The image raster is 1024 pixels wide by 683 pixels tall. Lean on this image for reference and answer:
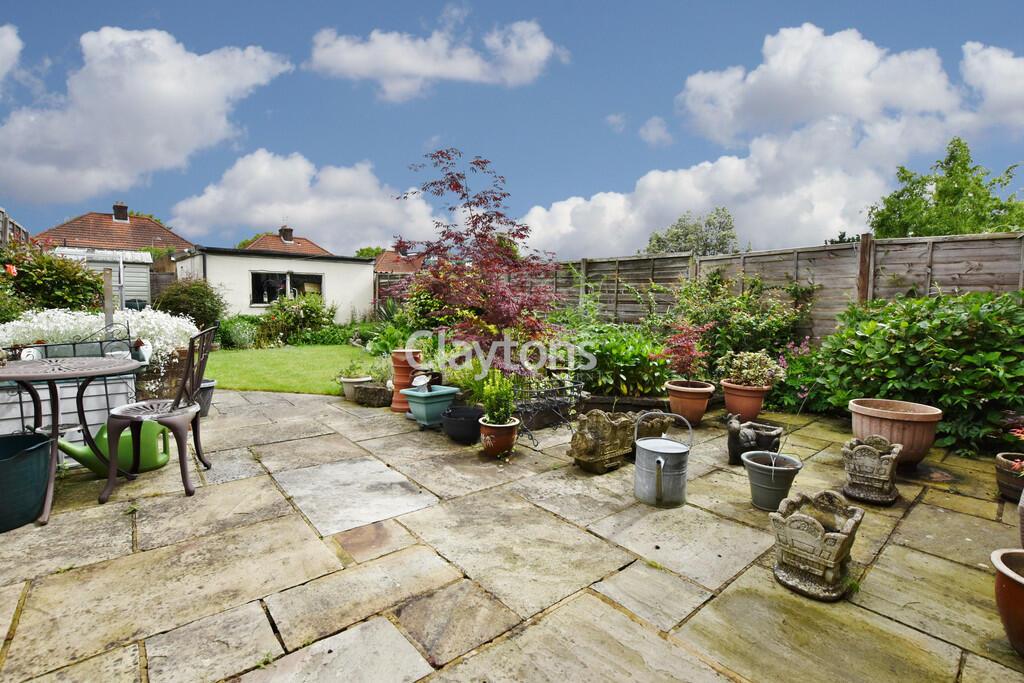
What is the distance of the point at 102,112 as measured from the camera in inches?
200

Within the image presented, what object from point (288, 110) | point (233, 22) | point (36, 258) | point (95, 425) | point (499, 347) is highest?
point (233, 22)

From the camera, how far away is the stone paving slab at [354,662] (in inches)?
57.9

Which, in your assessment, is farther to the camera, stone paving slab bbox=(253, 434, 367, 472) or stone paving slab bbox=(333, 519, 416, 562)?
stone paving slab bbox=(253, 434, 367, 472)

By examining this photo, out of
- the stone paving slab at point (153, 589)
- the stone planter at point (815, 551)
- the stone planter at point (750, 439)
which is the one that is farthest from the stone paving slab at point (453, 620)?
the stone planter at point (750, 439)

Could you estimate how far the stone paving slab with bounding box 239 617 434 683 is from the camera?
1.47 m

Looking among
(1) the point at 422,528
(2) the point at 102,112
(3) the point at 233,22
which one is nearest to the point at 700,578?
(1) the point at 422,528

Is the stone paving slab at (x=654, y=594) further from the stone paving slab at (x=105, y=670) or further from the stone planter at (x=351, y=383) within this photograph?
the stone planter at (x=351, y=383)

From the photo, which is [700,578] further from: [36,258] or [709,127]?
[36,258]

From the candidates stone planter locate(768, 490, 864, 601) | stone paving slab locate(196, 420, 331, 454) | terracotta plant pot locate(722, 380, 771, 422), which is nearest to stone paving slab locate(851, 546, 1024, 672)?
stone planter locate(768, 490, 864, 601)

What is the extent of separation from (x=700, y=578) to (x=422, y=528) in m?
1.42

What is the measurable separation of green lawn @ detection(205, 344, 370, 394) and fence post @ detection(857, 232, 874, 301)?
6.82 metres

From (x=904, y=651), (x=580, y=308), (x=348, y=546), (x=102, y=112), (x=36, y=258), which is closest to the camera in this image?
(x=904, y=651)

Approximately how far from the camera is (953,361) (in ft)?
12.8

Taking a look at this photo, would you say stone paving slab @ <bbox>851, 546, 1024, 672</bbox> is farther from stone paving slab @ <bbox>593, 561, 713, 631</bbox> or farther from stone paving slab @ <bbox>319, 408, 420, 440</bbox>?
stone paving slab @ <bbox>319, 408, 420, 440</bbox>
